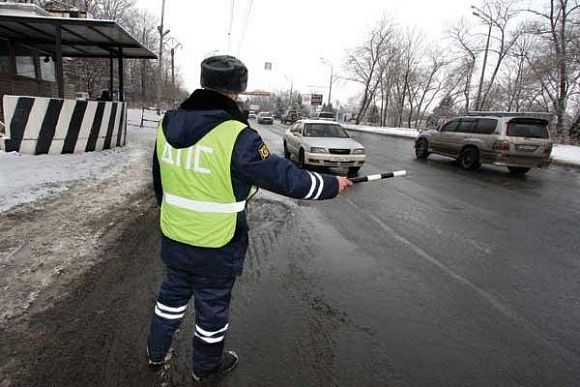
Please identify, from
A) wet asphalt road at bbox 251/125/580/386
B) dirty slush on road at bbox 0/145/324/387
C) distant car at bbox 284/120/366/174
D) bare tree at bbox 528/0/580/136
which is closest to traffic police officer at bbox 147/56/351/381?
dirty slush on road at bbox 0/145/324/387

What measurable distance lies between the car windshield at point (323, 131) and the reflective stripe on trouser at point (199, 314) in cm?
990

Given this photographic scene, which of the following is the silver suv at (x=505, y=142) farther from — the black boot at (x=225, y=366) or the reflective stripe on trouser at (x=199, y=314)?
the reflective stripe on trouser at (x=199, y=314)

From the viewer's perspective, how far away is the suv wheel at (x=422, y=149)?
53.8 ft

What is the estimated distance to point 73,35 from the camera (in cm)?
Result: 1149

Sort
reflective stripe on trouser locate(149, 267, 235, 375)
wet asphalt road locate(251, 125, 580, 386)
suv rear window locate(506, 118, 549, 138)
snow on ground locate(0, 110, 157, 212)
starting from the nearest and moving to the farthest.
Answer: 1. reflective stripe on trouser locate(149, 267, 235, 375)
2. wet asphalt road locate(251, 125, 580, 386)
3. snow on ground locate(0, 110, 157, 212)
4. suv rear window locate(506, 118, 549, 138)

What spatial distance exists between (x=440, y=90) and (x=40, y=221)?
61.4 m

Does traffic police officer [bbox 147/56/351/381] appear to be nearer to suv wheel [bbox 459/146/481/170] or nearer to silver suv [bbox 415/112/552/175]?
silver suv [bbox 415/112/552/175]

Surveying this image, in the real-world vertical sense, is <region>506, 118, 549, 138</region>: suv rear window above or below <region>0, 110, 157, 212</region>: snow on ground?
above

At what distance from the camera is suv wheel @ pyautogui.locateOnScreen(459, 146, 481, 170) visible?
13.2 meters

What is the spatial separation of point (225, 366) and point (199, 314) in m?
0.47

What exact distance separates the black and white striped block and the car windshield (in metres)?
5.73

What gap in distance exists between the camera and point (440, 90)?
193 feet

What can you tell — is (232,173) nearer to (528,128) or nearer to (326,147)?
(326,147)

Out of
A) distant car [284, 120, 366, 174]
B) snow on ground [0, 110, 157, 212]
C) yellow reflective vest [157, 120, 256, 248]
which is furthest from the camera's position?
distant car [284, 120, 366, 174]
